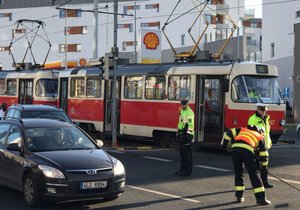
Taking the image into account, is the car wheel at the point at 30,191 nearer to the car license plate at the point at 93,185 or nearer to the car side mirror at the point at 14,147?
the car side mirror at the point at 14,147

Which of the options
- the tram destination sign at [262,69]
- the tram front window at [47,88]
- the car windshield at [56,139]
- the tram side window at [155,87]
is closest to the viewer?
the car windshield at [56,139]

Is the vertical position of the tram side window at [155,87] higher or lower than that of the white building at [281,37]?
lower

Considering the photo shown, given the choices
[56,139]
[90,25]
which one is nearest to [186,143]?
[56,139]

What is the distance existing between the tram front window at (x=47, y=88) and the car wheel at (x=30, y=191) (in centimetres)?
1881

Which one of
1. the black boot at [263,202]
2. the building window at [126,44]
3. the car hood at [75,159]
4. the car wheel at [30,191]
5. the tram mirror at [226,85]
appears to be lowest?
the black boot at [263,202]

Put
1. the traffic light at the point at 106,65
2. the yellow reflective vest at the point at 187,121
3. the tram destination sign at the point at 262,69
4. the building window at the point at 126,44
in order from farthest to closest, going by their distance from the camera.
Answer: the building window at the point at 126,44 < the traffic light at the point at 106,65 < the tram destination sign at the point at 262,69 < the yellow reflective vest at the point at 187,121

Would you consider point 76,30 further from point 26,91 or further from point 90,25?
point 26,91

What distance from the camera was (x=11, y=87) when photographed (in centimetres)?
3036

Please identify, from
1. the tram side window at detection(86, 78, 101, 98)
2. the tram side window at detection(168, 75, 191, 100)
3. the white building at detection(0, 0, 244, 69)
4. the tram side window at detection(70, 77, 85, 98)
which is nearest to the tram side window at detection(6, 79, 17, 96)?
the tram side window at detection(70, 77, 85, 98)

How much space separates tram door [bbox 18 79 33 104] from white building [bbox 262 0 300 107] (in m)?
23.8

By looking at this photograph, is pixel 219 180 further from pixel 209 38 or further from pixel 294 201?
pixel 209 38

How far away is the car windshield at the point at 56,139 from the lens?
31.1 ft

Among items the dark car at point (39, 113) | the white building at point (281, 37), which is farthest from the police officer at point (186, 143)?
the white building at point (281, 37)

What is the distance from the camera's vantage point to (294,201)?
9.72m
